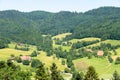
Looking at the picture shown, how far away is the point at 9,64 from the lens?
90.1m

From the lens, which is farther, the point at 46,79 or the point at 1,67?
the point at 1,67

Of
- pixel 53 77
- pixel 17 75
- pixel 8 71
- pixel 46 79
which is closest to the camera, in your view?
pixel 46 79

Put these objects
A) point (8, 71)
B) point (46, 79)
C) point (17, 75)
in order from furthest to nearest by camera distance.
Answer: point (17, 75), point (8, 71), point (46, 79)

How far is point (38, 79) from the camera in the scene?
75312 millimetres

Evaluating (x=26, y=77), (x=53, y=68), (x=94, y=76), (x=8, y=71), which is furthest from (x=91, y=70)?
(x=26, y=77)

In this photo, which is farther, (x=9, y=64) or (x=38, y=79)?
(x=9, y=64)

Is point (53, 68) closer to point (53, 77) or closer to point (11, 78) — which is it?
point (53, 77)

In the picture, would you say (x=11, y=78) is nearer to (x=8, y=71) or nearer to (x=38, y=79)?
(x=8, y=71)

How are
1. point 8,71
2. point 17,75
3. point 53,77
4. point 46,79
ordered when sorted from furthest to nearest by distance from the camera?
point 17,75 → point 8,71 → point 53,77 → point 46,79

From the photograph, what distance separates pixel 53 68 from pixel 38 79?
592 centimetres

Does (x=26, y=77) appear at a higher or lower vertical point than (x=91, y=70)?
lower

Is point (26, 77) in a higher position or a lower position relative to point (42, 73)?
lower

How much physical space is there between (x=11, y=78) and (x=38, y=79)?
14.6 metres

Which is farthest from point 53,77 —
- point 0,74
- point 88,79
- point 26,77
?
point 26,77
